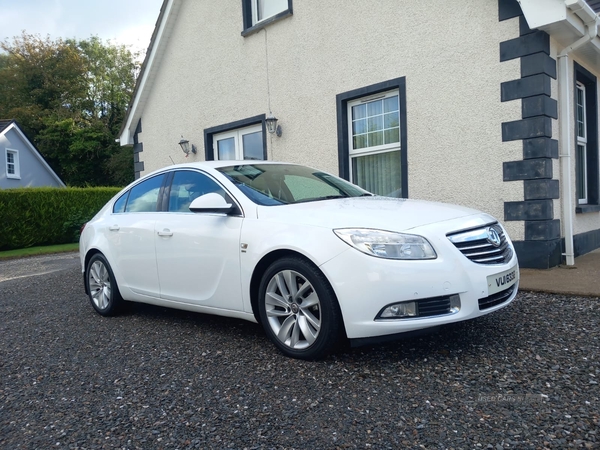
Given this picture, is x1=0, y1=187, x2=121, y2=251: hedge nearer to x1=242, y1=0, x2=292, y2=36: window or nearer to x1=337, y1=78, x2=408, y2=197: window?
x1=242, y1=0, x2=292, y2=36: window

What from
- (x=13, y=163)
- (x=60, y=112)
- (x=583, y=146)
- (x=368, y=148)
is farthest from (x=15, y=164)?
(x=583, y=146)

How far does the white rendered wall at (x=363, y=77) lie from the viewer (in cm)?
699

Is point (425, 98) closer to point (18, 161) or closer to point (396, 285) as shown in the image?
point (396, 285)

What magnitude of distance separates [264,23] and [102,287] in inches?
248

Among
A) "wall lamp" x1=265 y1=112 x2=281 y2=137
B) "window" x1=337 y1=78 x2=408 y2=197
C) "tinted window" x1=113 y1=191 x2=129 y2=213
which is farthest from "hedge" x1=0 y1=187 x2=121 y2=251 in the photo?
"tinted window" x1=113 y1=191 x2=129 y2=213

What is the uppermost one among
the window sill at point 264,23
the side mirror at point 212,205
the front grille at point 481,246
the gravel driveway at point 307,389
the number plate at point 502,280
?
the window sill at point 264,23

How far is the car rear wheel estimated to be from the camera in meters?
3.48

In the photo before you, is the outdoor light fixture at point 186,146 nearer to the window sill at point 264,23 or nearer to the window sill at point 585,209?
the window sill at point 264,23

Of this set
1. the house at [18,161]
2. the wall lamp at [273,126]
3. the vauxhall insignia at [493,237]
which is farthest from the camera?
the house at [18,161]

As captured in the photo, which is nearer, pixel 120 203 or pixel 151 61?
pixel 120 203

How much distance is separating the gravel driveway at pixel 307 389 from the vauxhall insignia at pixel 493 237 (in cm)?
74

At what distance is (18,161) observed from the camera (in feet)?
96.8

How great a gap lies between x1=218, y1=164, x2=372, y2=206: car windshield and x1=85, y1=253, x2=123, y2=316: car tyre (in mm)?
1820

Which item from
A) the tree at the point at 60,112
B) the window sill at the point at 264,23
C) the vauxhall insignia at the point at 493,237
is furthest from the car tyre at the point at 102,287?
the tree at the point at 60,112
